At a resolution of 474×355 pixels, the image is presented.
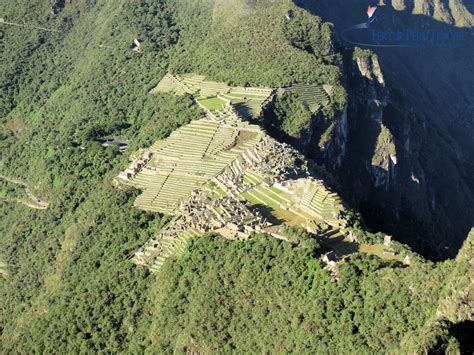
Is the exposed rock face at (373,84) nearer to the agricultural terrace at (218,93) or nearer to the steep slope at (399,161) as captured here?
the steep slope at (399,161)

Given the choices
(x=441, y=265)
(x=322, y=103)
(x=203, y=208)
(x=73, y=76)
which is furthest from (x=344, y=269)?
(x=73, y=76)

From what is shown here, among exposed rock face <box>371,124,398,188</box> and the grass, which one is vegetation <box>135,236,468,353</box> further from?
exposed rock face <box>371,124,398,188</box>

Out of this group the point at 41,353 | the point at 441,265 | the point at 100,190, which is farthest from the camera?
the point at 100,190

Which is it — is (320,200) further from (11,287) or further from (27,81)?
(27,81)

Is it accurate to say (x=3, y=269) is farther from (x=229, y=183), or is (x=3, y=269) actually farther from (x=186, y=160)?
(x=229, y=183)

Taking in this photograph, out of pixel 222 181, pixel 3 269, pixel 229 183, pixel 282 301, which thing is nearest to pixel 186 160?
pixel 222 181

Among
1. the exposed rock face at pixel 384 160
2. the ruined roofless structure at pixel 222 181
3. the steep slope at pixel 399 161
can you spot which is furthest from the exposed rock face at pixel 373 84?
the ruined roofless structure at pixel 222 181
